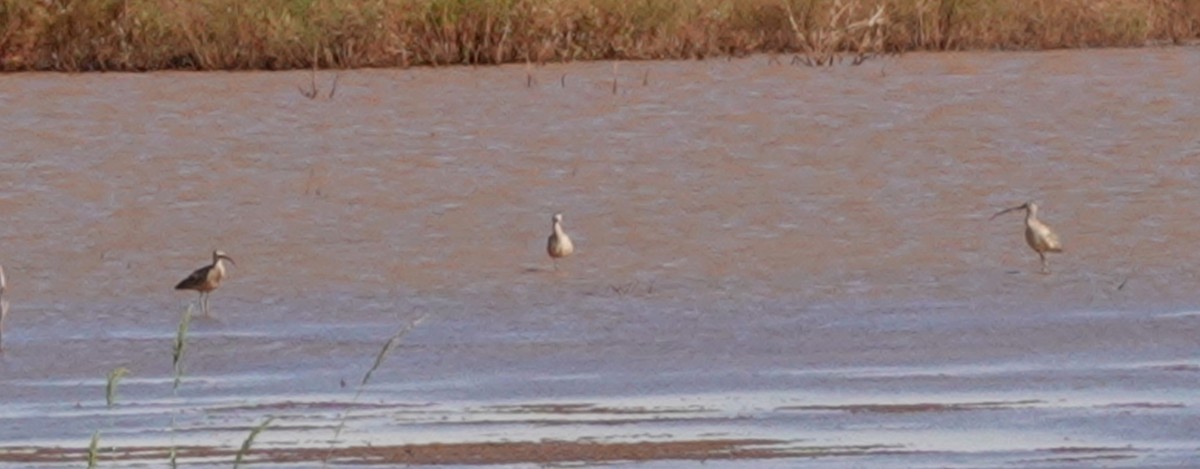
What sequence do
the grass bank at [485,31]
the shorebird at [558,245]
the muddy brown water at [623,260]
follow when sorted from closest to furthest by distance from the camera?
the muddy brown water at [623,260] < the shorebird at [558,245] < the grass bank at [485,31]

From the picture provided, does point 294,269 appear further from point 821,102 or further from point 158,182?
point 821,102

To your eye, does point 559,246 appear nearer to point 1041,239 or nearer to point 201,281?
point 201,281

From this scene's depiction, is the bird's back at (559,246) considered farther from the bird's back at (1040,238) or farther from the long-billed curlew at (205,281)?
the bird's back at (1040,238)

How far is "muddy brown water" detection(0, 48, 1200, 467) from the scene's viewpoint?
859 centimetres

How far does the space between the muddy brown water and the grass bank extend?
3.08 feet

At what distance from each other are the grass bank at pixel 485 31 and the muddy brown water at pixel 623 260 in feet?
3.08

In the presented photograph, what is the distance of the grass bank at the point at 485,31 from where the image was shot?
2347 centimetres

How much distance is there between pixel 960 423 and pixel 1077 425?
0.94 feet

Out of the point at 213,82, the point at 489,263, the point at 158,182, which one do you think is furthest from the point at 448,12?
the point at 489,263

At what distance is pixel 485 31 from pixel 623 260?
35.1ft

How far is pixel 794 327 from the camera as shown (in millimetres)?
10984

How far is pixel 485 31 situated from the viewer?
23703mm

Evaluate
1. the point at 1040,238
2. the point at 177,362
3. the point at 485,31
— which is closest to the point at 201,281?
the point at 1040,238

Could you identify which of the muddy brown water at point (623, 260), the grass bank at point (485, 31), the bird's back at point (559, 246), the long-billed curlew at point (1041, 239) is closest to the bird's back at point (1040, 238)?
the long-billed curlew at point (1041, 239)
